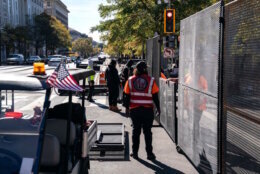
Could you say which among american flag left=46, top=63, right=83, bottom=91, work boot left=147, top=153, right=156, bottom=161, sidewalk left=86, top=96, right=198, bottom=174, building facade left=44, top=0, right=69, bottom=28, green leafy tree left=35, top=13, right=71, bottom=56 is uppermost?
building facade left=44, top=0, right=69, bottom=28

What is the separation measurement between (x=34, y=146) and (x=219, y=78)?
8.23ft

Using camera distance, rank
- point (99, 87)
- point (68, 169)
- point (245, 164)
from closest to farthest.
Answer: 1. point (245, 164)
2. point (68, 169)
3. point (99, 87)

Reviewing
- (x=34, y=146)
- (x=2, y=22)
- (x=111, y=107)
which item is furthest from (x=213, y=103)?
(x=2, y=22)

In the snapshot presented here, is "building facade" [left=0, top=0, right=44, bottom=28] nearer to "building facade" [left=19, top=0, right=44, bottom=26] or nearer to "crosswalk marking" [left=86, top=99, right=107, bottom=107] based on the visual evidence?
"building facade" [left=19, top=0, right=44, bottom=26]

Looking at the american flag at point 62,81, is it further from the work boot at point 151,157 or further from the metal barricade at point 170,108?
the metal barricade at point 170,108

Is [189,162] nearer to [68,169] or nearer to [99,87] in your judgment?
[68,169]

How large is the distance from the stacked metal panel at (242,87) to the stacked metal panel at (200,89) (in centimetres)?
43

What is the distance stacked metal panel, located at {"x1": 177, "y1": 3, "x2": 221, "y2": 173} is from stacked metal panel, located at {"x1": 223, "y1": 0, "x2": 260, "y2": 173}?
1.41ft

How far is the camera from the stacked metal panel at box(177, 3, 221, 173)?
16.4 ft

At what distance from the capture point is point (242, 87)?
12.8 ft

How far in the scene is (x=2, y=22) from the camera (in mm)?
73625

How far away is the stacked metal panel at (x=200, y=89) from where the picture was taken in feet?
16.4

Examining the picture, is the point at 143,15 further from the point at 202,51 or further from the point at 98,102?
the point at 202,51

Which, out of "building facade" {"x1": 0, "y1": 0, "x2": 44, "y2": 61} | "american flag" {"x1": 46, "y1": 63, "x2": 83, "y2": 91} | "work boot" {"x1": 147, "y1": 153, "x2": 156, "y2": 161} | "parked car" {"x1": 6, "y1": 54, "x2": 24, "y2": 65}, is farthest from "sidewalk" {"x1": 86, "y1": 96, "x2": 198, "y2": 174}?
"building facade" {"x1": 0, "y1": 0, "x2": 44, "y2": 61}
